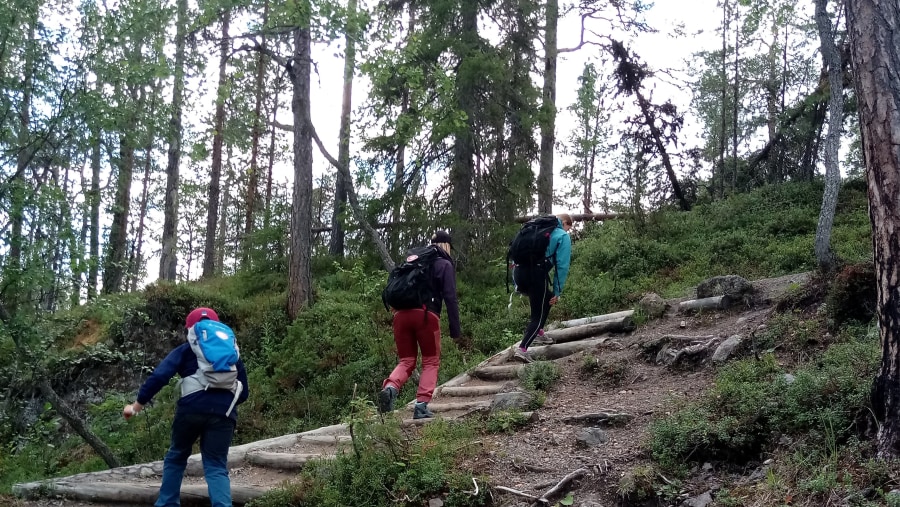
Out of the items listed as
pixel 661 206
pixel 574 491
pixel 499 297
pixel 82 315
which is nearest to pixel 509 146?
pixel 499 297

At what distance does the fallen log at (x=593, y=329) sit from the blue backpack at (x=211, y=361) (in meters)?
5.53

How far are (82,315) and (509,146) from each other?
9.86m

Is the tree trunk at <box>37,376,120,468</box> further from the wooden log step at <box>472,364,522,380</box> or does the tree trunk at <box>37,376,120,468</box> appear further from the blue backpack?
the wooden log step at <box>472,364,522,380</box>

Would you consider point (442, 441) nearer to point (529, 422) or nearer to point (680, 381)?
point (529, 422)

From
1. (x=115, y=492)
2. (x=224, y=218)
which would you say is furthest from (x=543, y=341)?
(x=224, y=218)

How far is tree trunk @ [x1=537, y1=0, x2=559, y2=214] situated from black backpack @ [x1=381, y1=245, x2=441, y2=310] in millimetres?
8699

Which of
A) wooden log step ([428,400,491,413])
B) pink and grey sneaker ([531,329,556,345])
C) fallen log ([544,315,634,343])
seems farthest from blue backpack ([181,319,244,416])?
fallen log ([544,315,634,343])

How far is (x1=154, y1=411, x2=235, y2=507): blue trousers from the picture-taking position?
16.6 ft

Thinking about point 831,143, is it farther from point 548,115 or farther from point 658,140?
point 658,140

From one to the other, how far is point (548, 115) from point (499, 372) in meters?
7.94

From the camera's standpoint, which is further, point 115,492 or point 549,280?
point 549,280

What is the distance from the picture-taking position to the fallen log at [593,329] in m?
9.22

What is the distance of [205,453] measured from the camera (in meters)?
5.13

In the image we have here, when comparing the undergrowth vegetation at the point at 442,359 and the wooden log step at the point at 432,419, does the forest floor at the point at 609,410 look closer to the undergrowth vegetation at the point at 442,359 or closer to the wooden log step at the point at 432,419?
the wooden log step at the point at 432,419
